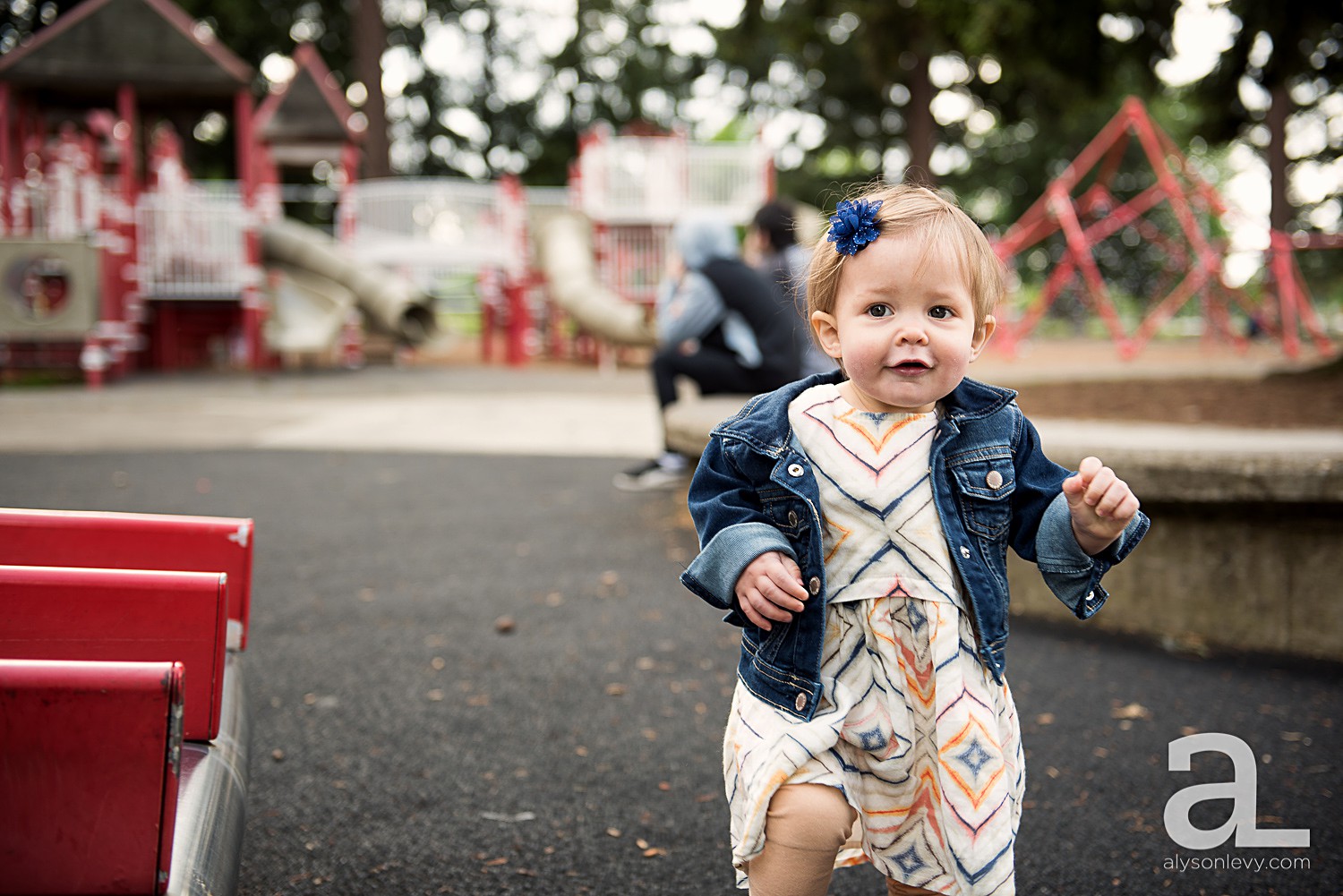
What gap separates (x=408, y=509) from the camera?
5980mm

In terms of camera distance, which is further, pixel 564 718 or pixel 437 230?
pixel 437 230

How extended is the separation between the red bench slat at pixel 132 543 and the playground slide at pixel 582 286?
12633mm

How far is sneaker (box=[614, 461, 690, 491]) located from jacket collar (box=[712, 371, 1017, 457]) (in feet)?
14.3

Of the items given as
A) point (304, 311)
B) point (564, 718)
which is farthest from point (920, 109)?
point (564, 718)

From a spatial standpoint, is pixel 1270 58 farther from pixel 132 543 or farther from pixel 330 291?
pixel 330 291

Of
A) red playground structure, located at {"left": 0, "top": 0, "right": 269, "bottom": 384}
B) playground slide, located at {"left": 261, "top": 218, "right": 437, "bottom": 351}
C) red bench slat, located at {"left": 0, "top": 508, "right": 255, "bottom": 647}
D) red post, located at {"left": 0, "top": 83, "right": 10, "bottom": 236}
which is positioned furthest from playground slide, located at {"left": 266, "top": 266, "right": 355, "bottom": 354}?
red bench slat, located at {"left": 0, "top": 508, "right": 255, "bottom": 647}

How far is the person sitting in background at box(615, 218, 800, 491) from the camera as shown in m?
6.15

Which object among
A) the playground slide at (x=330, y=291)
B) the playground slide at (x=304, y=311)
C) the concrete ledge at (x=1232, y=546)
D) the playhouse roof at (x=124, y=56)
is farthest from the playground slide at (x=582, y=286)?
the concrete ledge at (x=1232, y=546)

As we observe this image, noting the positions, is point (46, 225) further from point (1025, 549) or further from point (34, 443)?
point (1025, 549)

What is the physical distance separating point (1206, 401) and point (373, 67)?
65.8 ft

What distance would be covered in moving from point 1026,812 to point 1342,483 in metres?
1.53

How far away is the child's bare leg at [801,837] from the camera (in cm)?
155

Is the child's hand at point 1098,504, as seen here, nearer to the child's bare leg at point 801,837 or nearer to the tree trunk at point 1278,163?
the child's bare leg at point 801,837

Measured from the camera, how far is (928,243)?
1.61m
